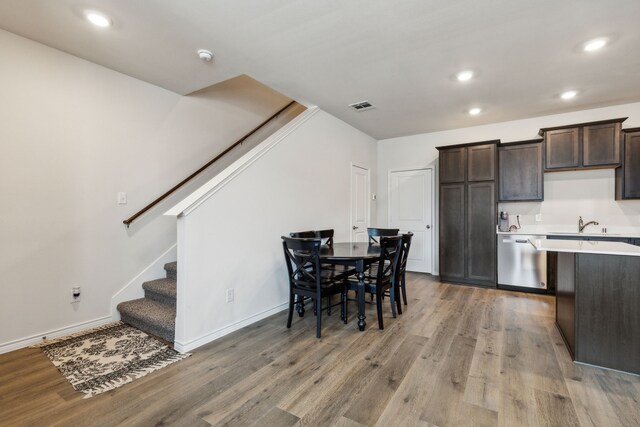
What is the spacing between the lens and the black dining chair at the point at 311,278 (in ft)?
9.06

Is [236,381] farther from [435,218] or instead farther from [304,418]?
[435,218]

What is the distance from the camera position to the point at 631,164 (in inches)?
153

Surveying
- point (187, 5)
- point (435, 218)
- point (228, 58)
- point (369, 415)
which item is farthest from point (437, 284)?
point (187, 5)

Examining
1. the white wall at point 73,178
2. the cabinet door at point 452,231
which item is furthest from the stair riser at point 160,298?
the cabinet door at point 452,231

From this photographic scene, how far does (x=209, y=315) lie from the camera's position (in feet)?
8.91

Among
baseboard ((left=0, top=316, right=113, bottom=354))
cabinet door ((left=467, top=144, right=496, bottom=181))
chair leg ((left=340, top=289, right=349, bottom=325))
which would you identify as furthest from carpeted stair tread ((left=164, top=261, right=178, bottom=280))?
cabinet door ((left=467, top=144, right=496, bottom=181))

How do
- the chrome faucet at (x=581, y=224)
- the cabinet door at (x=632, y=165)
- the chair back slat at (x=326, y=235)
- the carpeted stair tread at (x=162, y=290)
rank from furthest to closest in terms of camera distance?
the chrome faucet at (x=581, y=224), the chair back slat at (x=326, y=235), the cabinet door at (x=632, y=165), the carpeted stair tread at (x=162, y=290)

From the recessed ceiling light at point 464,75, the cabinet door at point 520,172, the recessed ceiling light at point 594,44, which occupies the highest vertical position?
the recessed ceiling light at point 464,75

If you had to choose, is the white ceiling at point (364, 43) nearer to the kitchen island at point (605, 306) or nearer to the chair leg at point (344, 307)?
the kitchen island at point (605, 306)

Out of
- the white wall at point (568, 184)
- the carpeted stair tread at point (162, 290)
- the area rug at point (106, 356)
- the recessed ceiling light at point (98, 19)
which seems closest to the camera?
the area rug at point (106, 356)

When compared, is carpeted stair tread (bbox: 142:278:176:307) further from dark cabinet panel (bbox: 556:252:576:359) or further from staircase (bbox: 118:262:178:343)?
dark cabinet panel (bbox: 556:252:576:359)

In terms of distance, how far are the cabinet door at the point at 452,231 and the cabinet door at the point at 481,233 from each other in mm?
105

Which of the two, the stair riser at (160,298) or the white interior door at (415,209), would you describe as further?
the white interior door at (415,209)

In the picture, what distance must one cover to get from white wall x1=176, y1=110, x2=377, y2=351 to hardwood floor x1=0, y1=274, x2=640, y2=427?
310mm
